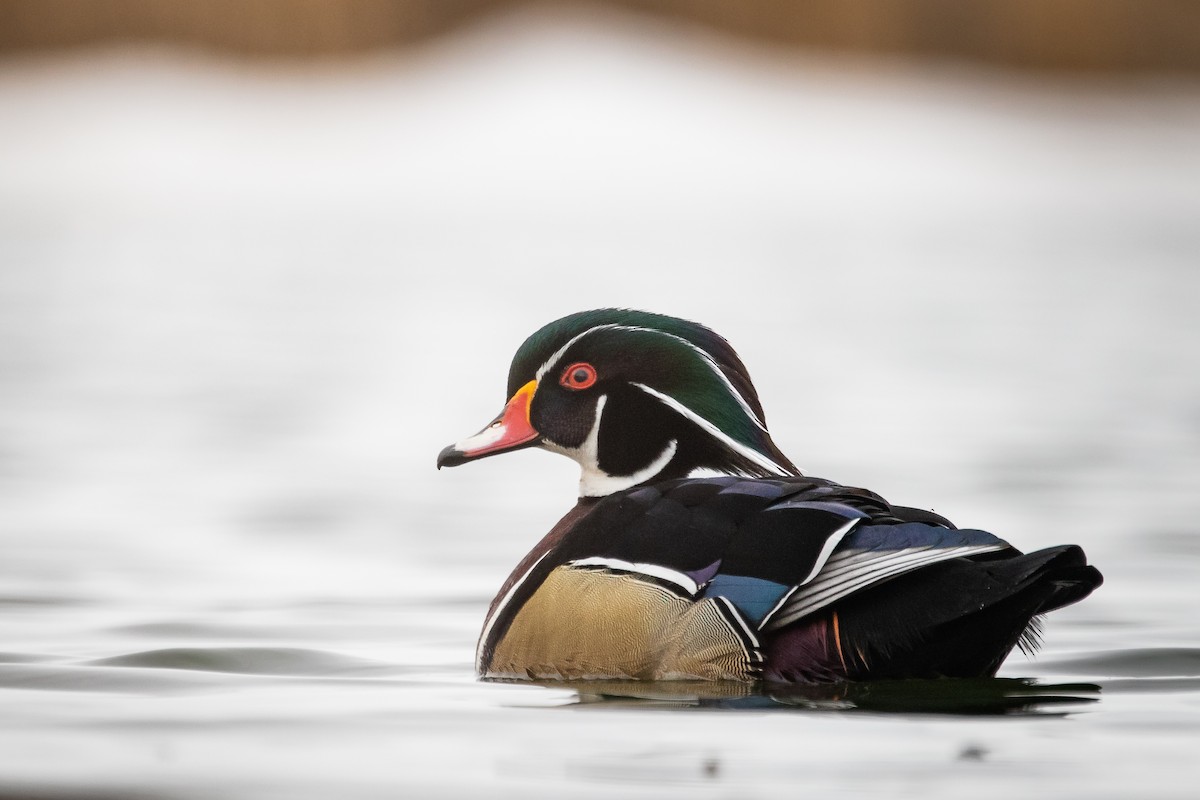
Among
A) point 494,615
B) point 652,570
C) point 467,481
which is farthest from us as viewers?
point 467,481

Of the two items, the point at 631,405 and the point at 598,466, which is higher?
the point at 631,405

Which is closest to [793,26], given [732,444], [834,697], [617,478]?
[617,478]

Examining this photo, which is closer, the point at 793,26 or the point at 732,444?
the point at 732,444

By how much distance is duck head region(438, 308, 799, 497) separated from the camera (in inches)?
234

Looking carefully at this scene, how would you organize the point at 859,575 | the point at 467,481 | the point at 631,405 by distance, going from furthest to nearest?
the point at 467,481 → the point at 631,405 → the point at 859,575

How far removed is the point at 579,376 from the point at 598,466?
269 millimetres

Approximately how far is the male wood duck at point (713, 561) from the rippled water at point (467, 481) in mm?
133

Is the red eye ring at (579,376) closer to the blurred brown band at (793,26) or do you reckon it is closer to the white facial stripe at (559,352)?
the white facial stripe at (559,352)

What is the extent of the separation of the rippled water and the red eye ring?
0.88m

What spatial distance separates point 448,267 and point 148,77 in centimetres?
2162

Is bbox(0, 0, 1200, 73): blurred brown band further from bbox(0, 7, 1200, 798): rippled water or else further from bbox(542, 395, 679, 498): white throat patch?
bbox(542, 395, 679, 498): white throat patch

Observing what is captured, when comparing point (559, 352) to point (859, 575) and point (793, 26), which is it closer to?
point (859, 575)

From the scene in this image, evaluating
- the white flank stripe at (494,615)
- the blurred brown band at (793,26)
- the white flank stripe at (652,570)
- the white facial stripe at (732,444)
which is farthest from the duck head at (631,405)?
the blurred brown band at (793,26)

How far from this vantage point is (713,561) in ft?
16.9
